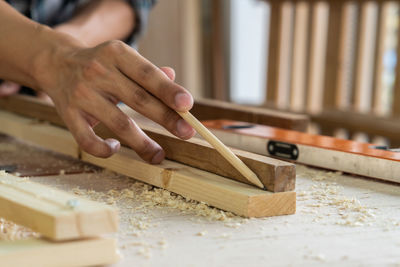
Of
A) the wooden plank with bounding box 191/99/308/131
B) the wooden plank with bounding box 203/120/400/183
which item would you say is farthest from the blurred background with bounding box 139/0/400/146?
the wooden plank with bounding box 203/120/400/183

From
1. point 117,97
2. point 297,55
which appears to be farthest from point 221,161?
point 297,55

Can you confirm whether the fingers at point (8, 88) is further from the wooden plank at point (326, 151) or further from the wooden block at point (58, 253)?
the wooden block at point (58, 253)


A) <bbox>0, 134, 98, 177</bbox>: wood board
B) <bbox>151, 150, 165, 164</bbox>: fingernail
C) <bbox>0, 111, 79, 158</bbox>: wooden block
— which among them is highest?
<bbox>151, 150, 165, 164</bbox>: fingernail

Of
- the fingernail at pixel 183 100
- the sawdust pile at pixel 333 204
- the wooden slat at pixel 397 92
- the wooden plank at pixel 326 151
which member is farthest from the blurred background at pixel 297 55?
the fingernail at pixel 183 100

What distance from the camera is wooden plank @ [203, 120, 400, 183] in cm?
105

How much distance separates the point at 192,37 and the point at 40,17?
5.83 feet

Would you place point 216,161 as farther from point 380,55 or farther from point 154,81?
point 380,55

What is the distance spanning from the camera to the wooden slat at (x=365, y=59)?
2.65m

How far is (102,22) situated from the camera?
2018mm

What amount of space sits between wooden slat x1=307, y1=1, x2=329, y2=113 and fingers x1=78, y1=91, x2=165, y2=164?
Result: 6.14 feet

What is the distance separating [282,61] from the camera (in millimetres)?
3008

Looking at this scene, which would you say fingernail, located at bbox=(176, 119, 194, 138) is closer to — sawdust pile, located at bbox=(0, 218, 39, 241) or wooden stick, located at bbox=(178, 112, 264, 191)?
wooden stick, located at bbox=(178, 112, 264, 191)

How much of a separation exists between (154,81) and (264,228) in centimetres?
33

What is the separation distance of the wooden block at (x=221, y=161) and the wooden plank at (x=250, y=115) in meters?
0.42
